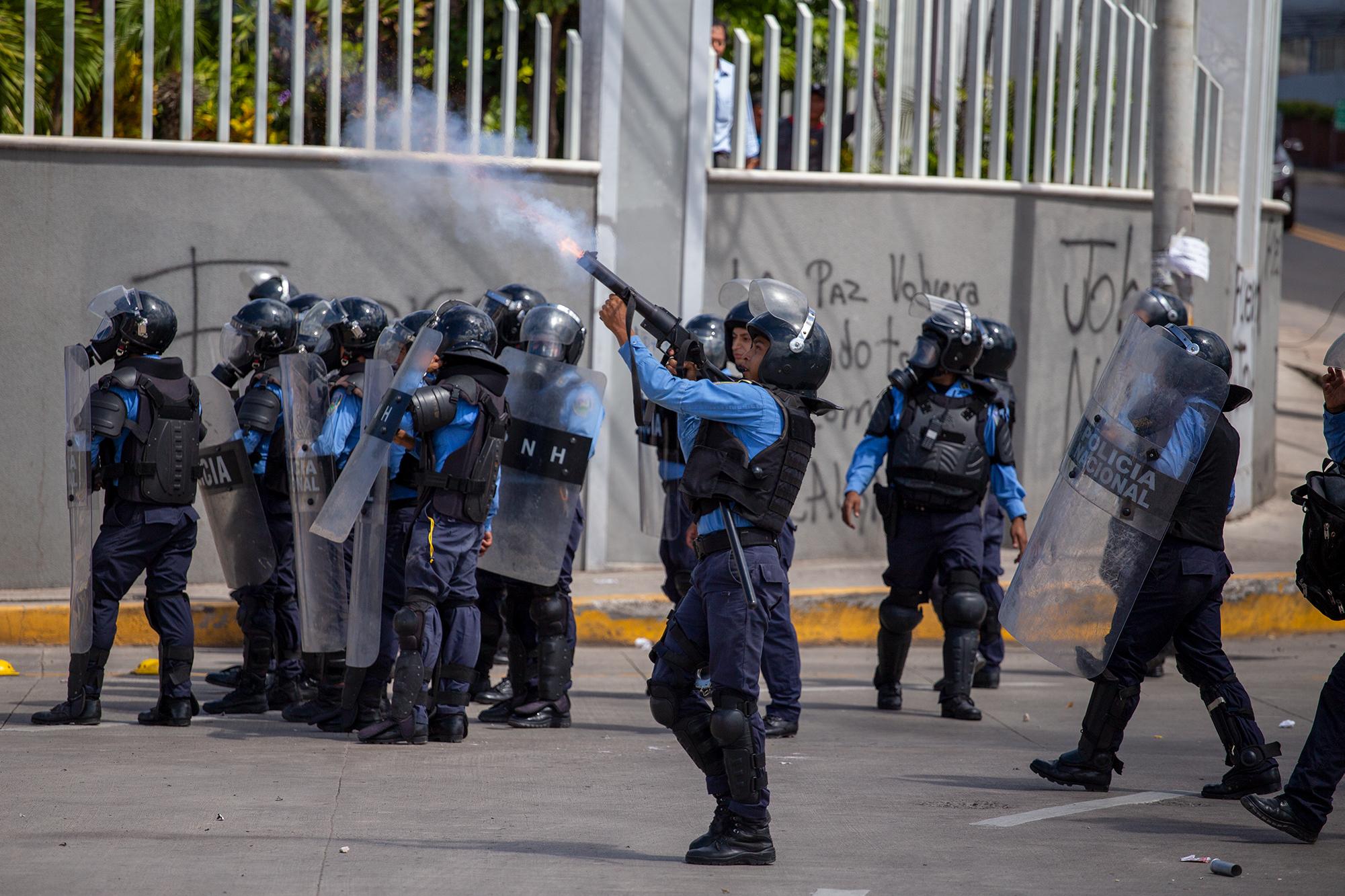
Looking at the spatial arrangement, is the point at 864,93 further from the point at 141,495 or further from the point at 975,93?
the point at 141,495

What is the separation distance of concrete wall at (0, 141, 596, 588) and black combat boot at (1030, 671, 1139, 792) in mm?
5329

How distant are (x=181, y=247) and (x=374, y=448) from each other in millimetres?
3974

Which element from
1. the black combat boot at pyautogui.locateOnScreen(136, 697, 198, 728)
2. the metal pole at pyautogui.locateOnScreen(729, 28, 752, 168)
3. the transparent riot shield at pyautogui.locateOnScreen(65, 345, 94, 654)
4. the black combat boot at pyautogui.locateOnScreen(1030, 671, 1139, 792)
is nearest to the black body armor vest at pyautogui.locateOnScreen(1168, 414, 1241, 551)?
the black combat boot at pyautogui.locateOnScreen(1030, 671, 1139, 792)

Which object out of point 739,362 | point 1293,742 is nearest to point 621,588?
point 1293,742

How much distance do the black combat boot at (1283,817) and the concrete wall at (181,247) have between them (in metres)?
6.15

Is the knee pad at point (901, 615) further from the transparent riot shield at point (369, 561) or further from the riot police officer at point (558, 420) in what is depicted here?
the transparent riot shield at point (369, 561)

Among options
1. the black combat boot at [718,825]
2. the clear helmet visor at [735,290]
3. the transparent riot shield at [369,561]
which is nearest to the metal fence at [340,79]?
the transparent riot shield at [369,561]

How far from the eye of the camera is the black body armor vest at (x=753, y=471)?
15.9ft

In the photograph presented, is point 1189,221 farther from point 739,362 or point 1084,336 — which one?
point 739,362

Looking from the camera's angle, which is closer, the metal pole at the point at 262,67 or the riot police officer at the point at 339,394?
the riot police officer at the point at 339,394

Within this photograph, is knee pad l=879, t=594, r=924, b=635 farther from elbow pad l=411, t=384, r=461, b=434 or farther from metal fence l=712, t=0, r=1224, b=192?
Answer: metal fence l=712, t=0, r=1224, b=192

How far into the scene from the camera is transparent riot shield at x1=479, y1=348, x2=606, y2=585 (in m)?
6.93

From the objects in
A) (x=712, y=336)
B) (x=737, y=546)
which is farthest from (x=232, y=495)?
(x=737, y=546)

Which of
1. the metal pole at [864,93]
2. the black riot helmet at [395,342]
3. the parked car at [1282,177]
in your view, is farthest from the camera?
the parked car at [1282,177]
